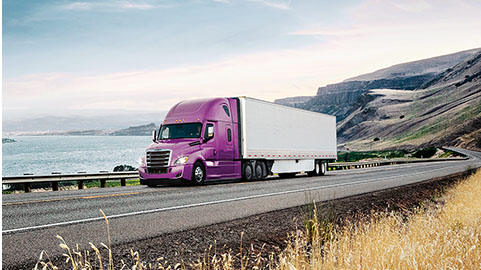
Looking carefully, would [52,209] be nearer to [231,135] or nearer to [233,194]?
[233,194]

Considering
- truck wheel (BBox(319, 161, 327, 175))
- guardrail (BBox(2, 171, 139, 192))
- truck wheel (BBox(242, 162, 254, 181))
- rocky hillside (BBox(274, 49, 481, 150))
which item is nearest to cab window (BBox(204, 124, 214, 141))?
truck wheel (BBox(242, 162, 254, 181))

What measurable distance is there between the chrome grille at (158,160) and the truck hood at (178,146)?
18 centimetres

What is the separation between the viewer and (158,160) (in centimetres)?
1784

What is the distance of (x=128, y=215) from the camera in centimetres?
979

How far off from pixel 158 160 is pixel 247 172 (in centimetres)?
518

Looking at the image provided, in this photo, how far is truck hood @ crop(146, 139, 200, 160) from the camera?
57.8ft

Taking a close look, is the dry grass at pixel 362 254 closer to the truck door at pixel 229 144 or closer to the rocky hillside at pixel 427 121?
the truck door at pixel 229 144

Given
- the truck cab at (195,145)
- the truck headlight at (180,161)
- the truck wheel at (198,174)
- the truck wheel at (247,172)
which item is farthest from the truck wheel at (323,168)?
the truck headlight at (180,161)

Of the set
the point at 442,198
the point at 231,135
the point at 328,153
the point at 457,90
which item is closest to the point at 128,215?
the point at 442,198

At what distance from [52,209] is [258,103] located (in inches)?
531

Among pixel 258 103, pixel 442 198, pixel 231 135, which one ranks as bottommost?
pixel 442 198

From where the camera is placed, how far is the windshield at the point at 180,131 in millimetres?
18891

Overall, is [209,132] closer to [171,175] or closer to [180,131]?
[180,131]

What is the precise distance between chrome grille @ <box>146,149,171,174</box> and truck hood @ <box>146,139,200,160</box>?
0.18m
